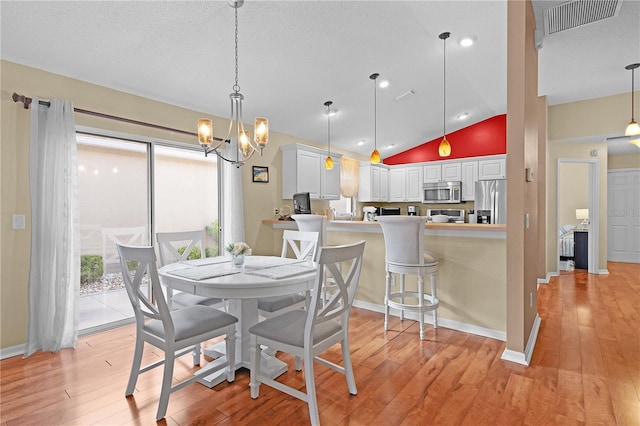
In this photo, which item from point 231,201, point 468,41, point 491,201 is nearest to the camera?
point 468,41

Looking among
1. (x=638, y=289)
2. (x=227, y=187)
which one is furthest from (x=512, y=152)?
(x=638, y=289)

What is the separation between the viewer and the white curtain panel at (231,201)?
14.3ft

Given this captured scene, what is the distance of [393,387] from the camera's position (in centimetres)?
221

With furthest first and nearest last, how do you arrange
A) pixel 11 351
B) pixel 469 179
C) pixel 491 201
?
pixel 469 179 → pixel 491 201 → pixel 11 351

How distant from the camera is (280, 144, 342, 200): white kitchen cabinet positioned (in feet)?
16.9

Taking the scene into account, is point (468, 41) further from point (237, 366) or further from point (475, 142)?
point (237, 366)

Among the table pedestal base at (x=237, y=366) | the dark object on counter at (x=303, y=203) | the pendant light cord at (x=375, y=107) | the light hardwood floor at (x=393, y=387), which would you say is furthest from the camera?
the dark object on counter at (x=303, y=203)

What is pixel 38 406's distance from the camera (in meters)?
2.04

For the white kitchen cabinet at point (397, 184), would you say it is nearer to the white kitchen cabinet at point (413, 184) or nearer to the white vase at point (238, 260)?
the white kitchen cabinet at point (413, 184)

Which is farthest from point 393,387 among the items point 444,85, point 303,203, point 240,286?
point 444,85

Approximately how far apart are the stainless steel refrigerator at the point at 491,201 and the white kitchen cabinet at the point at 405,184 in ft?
4.23

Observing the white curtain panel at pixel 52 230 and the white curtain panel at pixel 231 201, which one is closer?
the white curtain panel at pixel 52 230

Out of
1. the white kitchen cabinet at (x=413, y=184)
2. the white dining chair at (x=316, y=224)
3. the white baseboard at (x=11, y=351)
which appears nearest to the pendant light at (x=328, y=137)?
the white dining chair at (x=316, y=224)

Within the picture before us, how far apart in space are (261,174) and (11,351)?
329 centimetres
